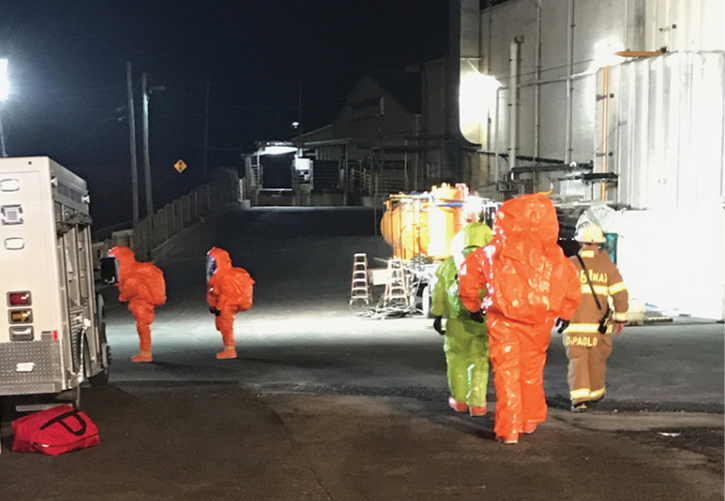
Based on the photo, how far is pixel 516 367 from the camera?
263 inches

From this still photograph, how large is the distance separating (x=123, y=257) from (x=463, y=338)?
6.39 metres

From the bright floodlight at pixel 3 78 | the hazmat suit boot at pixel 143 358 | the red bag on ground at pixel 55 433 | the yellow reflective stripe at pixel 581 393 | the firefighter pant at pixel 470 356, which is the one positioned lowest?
the hazmat suit boot at pixel 143 358

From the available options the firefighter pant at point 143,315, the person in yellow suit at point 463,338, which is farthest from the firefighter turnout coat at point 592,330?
the firefighter pant at point 143,315

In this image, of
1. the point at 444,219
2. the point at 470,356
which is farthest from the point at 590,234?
the point at 444,219

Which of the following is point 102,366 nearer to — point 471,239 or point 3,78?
point 471,239

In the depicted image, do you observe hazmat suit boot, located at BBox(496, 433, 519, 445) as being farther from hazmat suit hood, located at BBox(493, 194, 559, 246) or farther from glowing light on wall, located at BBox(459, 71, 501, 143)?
glowing light on wall, located at BBox(459, 71, 501, 143)

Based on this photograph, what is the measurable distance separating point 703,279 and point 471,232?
382 inches

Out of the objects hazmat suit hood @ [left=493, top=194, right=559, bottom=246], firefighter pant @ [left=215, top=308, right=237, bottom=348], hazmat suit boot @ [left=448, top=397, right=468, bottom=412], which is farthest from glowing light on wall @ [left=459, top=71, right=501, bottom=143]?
hazmat suit hood @ [left=493, top=194, right=559, bottom=246]

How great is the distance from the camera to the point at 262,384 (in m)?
10.3

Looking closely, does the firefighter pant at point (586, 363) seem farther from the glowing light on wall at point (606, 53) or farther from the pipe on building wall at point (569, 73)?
the pipe on building wall at point (569, 73)

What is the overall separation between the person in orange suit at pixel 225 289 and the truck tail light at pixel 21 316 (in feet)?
16.5

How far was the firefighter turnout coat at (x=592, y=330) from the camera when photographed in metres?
8.06

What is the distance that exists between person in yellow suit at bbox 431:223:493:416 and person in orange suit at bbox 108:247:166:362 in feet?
18.8

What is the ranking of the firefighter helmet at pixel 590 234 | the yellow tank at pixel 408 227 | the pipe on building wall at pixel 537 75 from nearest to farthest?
the firefighter helmet at pixel 590 234
the yellow tank at pixel 408 227
the pipe on building wall at pixel 537 75
